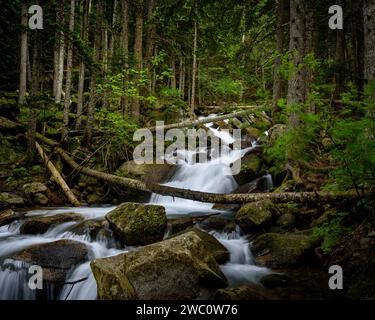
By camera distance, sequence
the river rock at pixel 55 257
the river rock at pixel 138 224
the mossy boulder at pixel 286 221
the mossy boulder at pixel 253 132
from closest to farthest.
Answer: the river rock at pixel 55 257 < the river rock at pixel 138 224 < the mossy boulder at pixel 286 221 < the mossy boulder at pixel 253 132

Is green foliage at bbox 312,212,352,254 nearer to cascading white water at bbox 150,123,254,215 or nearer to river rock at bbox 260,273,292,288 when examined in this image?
river rock at bbox 260,273,292,288

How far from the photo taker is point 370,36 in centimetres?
650

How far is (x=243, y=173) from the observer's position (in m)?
12.1

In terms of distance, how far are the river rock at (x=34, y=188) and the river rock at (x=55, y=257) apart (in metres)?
4.08

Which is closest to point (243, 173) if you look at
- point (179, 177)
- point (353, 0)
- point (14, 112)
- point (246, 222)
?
point (179, 177)

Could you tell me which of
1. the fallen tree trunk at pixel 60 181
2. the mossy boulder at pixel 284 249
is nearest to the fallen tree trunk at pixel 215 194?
the fallen tree trunk at pixel 60 181

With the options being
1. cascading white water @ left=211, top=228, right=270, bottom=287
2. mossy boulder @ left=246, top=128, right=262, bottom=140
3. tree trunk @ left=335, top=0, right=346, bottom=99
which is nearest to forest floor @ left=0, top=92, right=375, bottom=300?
cascading white water @ left=211, top=228, right=270, bottom=287

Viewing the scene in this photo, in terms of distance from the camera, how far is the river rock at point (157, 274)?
4821mm

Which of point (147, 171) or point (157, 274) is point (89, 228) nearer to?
point (157, 274)

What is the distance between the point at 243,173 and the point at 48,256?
773 cm

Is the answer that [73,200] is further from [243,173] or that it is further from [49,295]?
[243,173]

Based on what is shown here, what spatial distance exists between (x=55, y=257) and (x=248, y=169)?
7838mm

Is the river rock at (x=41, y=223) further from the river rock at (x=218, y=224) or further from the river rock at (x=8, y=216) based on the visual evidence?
the river rock at (x=218, y=224)

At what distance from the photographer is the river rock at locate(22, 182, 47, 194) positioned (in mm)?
10438
